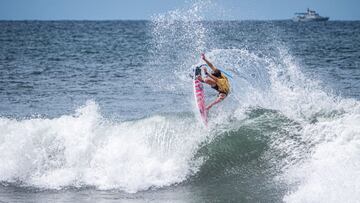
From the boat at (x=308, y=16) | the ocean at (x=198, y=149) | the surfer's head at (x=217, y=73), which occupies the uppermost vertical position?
the boat at (x=308, y=16)

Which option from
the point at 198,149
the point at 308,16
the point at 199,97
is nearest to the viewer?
the point at 198,149

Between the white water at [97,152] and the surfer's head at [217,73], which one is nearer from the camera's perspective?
the white water at [97,152]

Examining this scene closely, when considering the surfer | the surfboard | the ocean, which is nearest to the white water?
the ocean

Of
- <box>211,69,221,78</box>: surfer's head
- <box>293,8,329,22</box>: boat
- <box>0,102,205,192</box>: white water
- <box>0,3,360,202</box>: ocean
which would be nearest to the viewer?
<box>0,3,360,202</box>: ocean

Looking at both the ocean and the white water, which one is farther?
the white water

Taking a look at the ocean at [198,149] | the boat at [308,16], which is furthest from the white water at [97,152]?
the boat at [308,16]

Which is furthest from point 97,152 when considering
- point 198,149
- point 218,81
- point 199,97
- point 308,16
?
point 308,16

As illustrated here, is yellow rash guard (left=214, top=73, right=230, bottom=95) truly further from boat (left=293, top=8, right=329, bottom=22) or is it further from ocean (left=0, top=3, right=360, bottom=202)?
boat (left=293, top=8, right=329, bottom=22)

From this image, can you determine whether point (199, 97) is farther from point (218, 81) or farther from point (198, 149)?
point (198, 149)

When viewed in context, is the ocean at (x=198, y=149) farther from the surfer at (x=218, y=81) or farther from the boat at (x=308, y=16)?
the boat at (x=308, y=16)

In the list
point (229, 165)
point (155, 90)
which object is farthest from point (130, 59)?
point (229, 165)

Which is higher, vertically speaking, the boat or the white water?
the boat

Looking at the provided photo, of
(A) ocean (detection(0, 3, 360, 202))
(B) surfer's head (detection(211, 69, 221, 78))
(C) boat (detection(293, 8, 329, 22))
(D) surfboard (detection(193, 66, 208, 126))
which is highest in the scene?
(C) boat (detection(293, 8, 329, 22))

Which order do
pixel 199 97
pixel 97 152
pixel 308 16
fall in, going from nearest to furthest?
pixel 97 152, pixel 199 97, pixel 308 16
